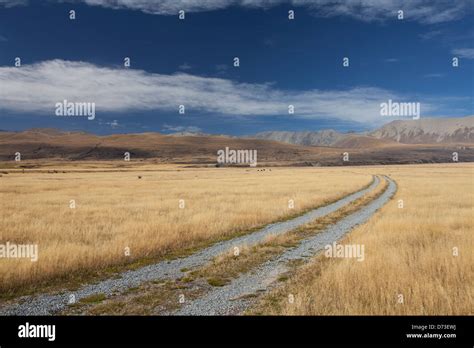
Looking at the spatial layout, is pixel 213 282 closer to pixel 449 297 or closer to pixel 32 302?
pixel 32 302

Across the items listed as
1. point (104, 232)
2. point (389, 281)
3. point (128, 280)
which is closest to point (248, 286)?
point (128, 280)

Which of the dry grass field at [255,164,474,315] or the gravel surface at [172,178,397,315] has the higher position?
the dry grass field at [255,164,474,315]

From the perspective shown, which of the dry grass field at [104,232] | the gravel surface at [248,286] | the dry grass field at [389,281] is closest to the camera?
the dry grass field at [389,281]

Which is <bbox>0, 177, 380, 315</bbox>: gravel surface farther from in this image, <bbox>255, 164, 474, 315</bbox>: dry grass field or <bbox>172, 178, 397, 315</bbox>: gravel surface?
<bbox>255, 164, 474, 315</bbox>: dry grass field

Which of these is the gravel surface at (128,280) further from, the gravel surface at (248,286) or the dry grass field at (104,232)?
the gravel surface at (248,286)

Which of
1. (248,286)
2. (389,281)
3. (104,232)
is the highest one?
(104,232)

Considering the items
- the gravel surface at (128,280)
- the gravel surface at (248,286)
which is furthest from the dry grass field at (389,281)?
the gravel surface at (128,280)

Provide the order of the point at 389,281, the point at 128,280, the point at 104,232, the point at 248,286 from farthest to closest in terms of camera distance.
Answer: the point at 104,232 < the point at 128,280 < the point at 248,286 < the point at 389,281

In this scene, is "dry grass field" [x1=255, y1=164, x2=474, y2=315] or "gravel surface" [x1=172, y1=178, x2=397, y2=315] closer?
"dry grass field" [x1=255, y1=164, x2=474, y2=315]

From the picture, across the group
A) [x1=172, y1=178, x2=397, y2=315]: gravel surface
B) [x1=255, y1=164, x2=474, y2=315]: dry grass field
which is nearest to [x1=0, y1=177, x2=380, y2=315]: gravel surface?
[x1=172, y1=178, x2=397, y2=315]: gravel surface

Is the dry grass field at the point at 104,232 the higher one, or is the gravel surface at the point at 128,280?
the dry grass field at the point at 104,232

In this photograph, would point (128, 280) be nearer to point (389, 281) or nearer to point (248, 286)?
point (248, 286)
